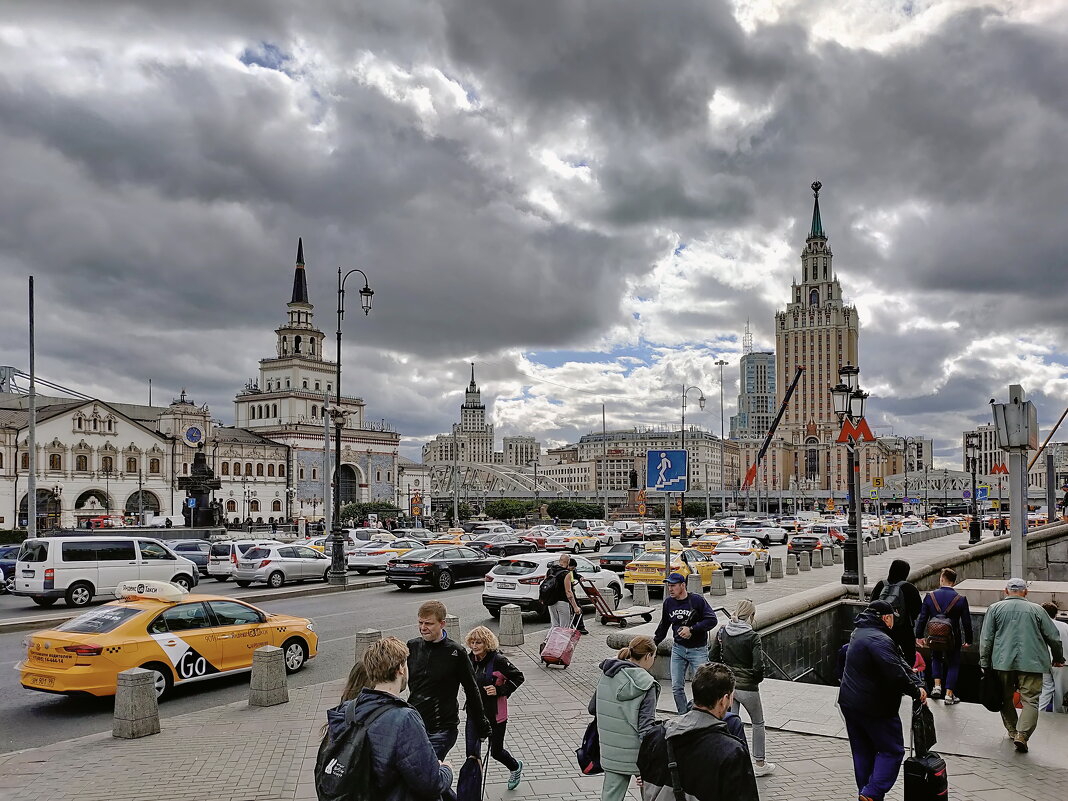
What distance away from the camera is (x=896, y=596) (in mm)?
10680

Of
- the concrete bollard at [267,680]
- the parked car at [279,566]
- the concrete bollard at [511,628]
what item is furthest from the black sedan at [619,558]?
the concrete bollard at [267,680]

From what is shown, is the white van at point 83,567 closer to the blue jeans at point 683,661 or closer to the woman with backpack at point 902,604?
the blue jeans at point 683,661

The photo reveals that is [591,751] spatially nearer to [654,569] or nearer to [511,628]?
[511,628]

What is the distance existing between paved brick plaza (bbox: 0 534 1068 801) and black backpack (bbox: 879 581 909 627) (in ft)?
4.06

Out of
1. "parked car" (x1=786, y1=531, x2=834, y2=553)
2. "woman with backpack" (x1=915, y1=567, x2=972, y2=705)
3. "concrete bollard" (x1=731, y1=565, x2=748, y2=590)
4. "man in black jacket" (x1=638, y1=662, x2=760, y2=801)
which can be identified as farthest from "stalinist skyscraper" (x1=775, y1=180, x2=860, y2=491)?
"man in black jacket" (x1=638, y1=662, x2=760, y2=801)

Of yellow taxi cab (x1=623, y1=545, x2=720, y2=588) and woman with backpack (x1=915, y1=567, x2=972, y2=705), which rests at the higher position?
woman with backpack (x1=915, y1=567, x2=972, y2=705)

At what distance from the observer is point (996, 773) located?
8125mm

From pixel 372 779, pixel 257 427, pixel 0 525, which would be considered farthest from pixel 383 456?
pixel 372 779

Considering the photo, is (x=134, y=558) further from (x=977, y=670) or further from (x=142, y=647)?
(x=977, y=670)

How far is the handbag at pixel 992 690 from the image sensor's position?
29.1 feet

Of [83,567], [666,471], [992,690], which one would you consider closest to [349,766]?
[992,690]

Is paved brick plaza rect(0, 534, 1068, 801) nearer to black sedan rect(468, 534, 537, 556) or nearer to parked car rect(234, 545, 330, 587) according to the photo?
parked car rect(234, 545, 330, 587)

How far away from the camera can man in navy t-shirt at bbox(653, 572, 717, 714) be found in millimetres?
9227

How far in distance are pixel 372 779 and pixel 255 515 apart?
114255 millimetres
